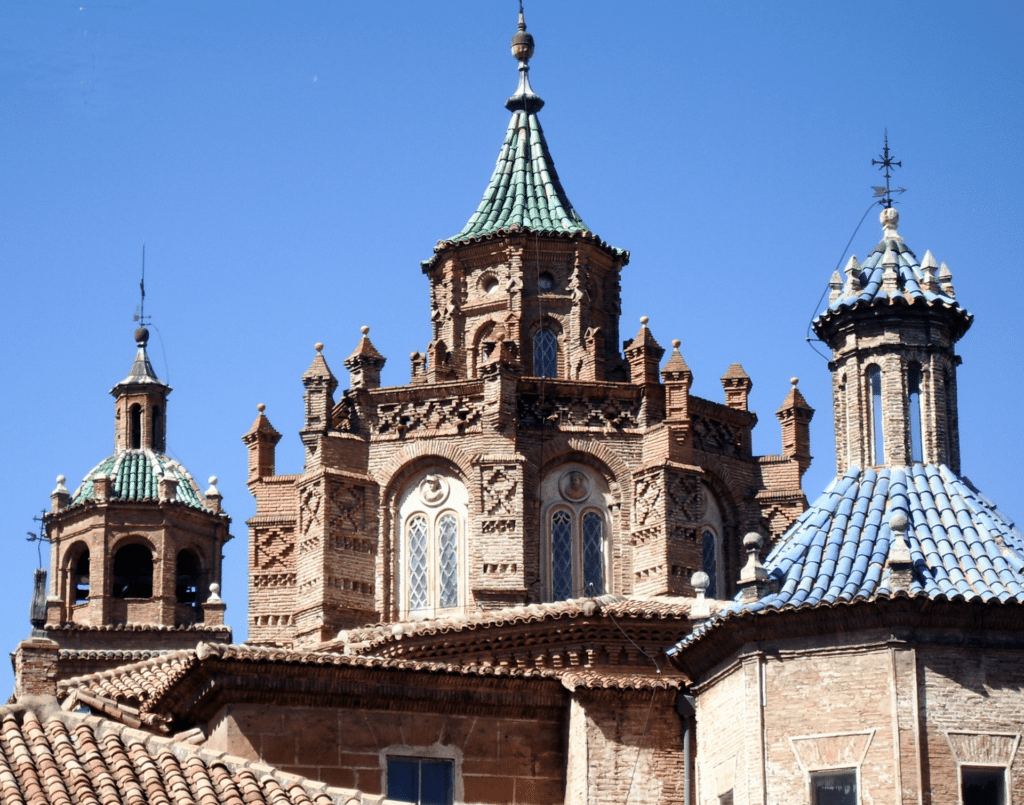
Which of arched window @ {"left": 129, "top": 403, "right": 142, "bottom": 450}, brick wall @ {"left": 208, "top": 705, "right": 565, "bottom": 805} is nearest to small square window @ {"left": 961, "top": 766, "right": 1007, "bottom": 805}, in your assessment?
brick wall @ {"left": 208, "top": 705, "right": 565, "bottom": 805}

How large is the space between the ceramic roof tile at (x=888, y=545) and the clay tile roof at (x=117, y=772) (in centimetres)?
612

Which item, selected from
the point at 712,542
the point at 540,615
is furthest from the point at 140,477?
the point at 540,615

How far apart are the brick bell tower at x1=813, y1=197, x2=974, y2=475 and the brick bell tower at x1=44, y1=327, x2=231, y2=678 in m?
24.6

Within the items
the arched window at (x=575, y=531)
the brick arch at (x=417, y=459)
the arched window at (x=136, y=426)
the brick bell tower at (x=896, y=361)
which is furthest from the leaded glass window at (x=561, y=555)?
the arched window at (x=136, y=426)

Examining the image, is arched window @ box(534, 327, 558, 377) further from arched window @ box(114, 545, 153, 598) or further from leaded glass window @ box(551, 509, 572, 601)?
arched window @ box(114, 545, 153, 598)

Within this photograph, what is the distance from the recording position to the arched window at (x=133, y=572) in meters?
53.9

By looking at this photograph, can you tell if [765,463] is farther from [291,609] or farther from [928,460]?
[928,460]

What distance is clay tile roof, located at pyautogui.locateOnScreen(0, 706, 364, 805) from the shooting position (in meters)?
21.9

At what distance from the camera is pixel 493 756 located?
90.8ft

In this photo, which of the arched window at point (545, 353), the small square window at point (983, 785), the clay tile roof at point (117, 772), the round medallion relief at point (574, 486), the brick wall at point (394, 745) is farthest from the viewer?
the arched window at point (545, 353)

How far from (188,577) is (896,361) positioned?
2812cm

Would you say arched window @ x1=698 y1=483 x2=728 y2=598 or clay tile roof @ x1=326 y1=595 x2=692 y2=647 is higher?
arched window @ x1=698 y1=483 x2=728 y2=598

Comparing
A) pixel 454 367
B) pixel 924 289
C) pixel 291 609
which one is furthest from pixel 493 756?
pixel 454 367

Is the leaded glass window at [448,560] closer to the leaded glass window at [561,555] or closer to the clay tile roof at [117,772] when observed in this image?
the leaded glass window at [561,555]
